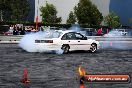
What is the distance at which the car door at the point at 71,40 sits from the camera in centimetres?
2438

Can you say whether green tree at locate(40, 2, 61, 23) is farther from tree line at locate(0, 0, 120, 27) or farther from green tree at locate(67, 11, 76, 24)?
green tree at locate(67, 11, 76, 24)

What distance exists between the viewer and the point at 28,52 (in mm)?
25438

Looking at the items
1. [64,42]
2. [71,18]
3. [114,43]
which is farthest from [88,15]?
[64,42]

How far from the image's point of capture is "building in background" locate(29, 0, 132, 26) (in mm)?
79000

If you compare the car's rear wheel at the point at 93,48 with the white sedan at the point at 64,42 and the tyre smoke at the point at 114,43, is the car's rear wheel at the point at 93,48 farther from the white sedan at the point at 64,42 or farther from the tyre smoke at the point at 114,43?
the tyre smoke at the point at 114,43

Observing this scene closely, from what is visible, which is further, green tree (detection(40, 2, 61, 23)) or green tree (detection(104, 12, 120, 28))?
green tree (detection(104, 12, 120, 28))

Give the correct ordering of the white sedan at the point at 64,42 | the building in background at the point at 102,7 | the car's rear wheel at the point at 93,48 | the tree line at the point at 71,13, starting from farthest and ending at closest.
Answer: the building in background at the point at 102,7 < the tree line at the point at 71,13 < the car's rear wheel at the point at 93,48 < the white sedan at the point at 64,42

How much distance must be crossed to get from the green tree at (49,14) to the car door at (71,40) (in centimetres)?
4670

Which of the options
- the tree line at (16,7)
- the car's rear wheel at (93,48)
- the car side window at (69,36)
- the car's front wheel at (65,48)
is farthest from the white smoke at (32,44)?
the tree line at (16,7)

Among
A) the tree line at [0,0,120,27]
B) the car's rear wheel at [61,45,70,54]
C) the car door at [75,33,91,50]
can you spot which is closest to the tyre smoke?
the car door at [75,33,91,50]

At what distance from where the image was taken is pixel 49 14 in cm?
7194

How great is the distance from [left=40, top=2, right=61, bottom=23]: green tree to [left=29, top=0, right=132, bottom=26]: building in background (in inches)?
165

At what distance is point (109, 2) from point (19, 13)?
21.0 meters

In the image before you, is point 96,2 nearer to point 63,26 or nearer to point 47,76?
point 63,26
